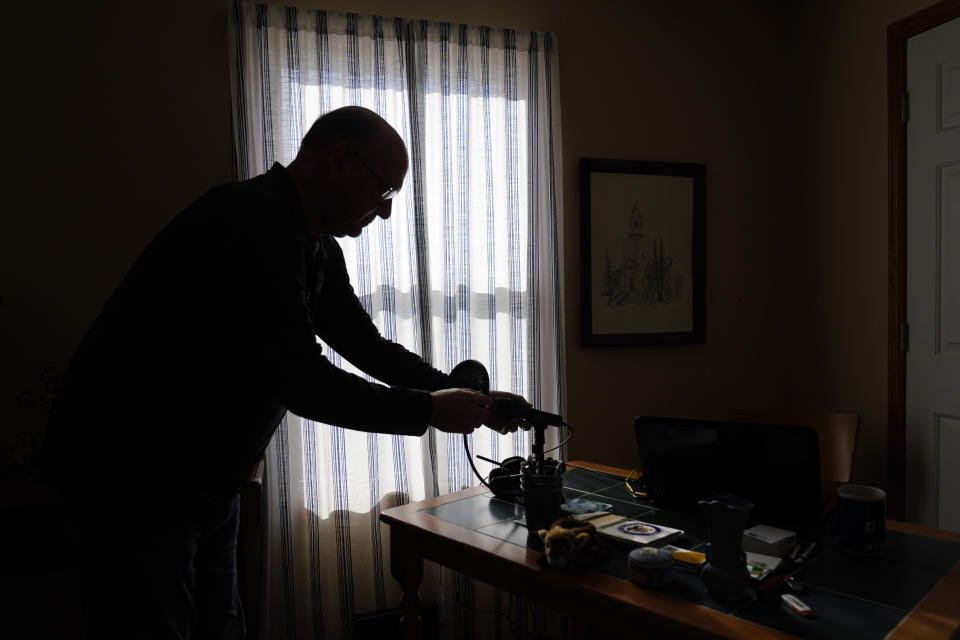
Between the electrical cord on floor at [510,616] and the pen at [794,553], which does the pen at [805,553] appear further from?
the electrical cord on floor at [510,616]

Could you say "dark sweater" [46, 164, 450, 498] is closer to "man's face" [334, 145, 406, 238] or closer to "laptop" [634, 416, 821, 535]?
"man's face" [334, 145, 406, 238]

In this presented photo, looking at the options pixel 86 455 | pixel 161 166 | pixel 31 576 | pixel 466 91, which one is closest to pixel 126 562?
pixel 86 455

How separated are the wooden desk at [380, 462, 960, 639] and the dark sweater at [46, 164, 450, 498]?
1.57 ft

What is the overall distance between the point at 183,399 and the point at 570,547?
884 millimetres

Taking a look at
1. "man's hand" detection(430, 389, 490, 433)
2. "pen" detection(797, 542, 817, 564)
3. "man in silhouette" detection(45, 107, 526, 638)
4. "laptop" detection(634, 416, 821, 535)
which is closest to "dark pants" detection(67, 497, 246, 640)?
"man in silhouette" detection(45, 107, 526, 638)

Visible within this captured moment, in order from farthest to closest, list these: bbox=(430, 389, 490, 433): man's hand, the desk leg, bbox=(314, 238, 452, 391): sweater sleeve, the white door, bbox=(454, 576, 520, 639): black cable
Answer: bbox=(454, 576, 520, 639): black cable, the white door, bbox=(314, 238, 452, 391): sweater sleeve, the desk leg, bbox=(430, 389, 490, 433): man's hand

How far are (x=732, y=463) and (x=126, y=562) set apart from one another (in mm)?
1425

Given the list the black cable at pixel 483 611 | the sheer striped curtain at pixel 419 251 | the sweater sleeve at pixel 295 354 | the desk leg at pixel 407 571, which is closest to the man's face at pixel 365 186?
the sweater sleeve at pixel 295 354

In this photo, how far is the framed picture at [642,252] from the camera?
10.8 feet

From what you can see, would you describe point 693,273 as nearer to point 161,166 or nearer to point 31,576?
point 161,166

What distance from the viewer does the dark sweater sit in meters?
1.36

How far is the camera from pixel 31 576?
2.05 meters

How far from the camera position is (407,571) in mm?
1900

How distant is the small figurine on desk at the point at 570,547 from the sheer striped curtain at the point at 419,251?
1.41 meters
